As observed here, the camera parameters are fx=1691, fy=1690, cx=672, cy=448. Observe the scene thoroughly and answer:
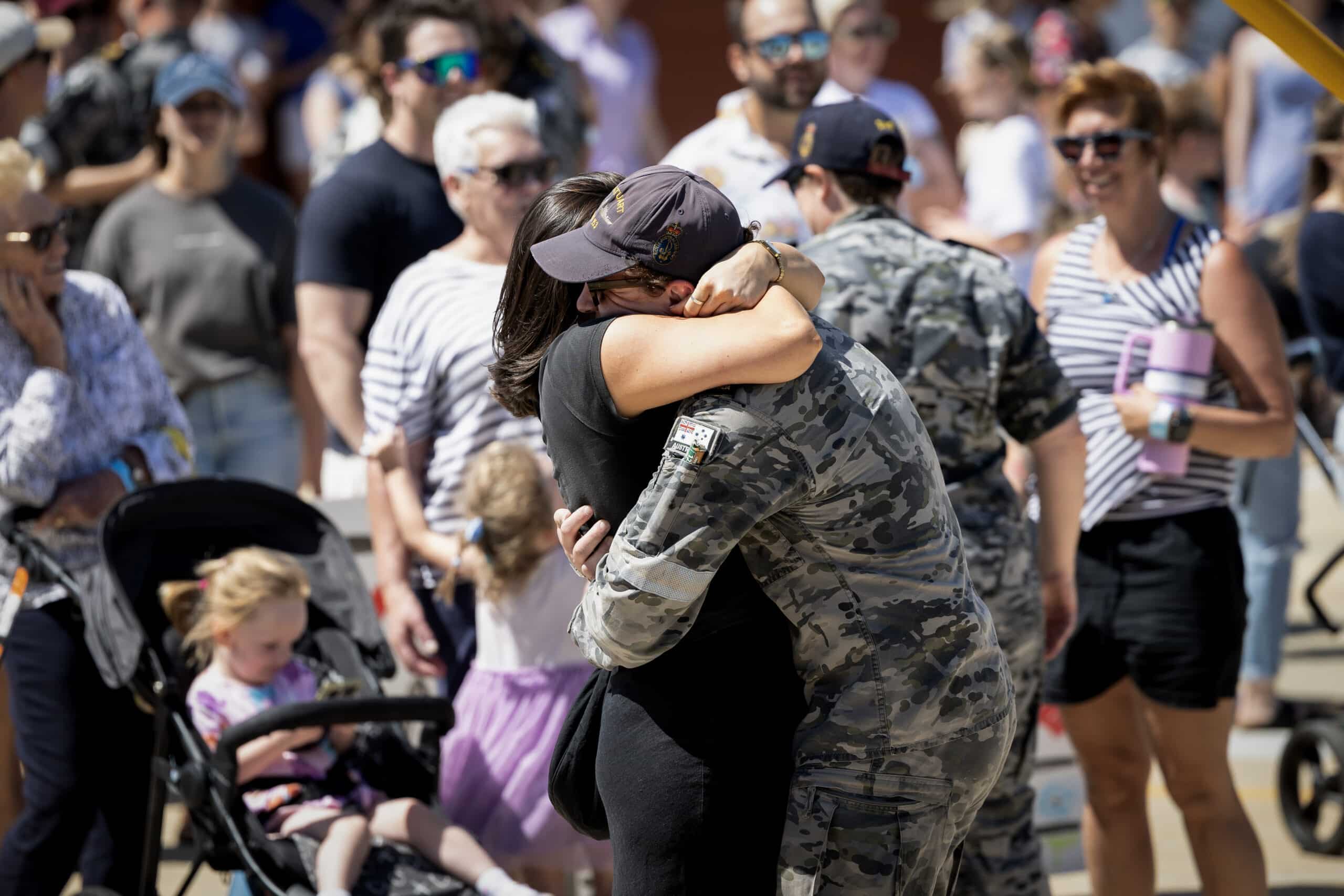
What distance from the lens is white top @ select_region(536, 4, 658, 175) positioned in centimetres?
894

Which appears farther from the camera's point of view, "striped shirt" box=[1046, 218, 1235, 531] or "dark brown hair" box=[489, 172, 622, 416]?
"striped shirt" box=[1046, 218, 1235, 531]

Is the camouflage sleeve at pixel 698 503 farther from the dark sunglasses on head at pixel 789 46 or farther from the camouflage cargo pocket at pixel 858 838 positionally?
the dark sunglasses on head at pixel 789 46

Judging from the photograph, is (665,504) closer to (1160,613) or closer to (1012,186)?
(1160,613)

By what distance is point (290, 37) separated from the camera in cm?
1204

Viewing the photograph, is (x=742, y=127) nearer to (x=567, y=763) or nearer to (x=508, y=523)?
(x=508, y=523)

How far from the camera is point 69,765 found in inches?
155

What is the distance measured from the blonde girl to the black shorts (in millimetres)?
1242

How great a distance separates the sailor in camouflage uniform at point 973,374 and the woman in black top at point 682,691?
1.07 m

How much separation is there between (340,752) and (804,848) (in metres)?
1.78

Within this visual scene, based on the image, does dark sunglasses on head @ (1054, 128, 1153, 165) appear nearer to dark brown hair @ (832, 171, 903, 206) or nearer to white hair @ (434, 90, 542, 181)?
dark brown hair @ (832, 171, 903, 206)

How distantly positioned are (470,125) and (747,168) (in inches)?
48.0

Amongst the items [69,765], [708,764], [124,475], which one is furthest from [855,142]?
[69,765]

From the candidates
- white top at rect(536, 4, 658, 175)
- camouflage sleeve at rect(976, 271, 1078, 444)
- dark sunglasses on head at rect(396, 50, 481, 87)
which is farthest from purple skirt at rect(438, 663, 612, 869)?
white top at rect(536, 4, 658, 175)

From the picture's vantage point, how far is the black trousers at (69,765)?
390cm
